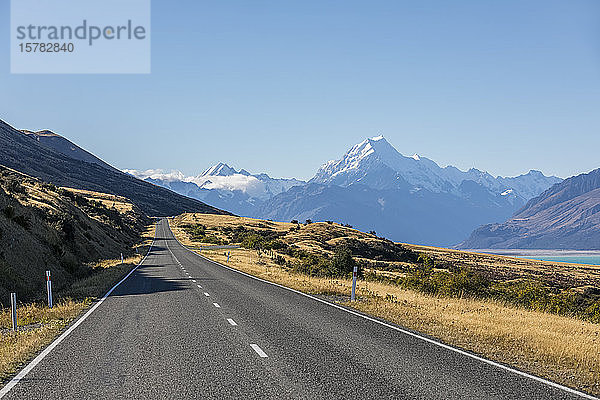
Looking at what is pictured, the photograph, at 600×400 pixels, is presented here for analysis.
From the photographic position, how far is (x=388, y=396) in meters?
6.93

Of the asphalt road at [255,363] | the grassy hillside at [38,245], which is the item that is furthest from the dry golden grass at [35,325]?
the grassy hillside at [38,245]

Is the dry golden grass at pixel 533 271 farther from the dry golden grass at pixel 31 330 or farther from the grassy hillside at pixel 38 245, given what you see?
the dry golden grass at pixel 31 330

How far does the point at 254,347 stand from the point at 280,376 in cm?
229

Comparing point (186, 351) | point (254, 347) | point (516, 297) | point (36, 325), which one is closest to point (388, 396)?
point (254, 347)

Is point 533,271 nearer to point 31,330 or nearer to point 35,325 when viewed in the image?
point 35,325

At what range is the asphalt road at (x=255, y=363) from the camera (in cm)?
719

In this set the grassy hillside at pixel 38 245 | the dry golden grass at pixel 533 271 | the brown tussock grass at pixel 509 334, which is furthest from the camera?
the dry golden grass at pixel 533 271

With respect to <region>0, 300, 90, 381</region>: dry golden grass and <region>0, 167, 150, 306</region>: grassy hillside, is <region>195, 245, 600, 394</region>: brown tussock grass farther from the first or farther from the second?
<region>0, 167, 150, 306</region>: grassy hillside

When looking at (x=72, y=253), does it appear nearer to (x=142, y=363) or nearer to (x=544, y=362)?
(x=142, y=363)

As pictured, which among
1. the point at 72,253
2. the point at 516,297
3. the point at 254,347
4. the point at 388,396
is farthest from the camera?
the point at 72,253

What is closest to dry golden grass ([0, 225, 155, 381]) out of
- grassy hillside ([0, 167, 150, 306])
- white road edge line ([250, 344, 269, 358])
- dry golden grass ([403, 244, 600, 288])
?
grassy hillside ([0, 167, 150, 306])

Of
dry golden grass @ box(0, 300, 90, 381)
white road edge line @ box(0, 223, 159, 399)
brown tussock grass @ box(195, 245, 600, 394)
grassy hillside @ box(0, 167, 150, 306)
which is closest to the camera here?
white road edge line @ box(0, 223, 159, 399)

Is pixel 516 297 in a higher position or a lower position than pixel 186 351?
lower

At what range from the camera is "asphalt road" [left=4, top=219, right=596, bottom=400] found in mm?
7191
